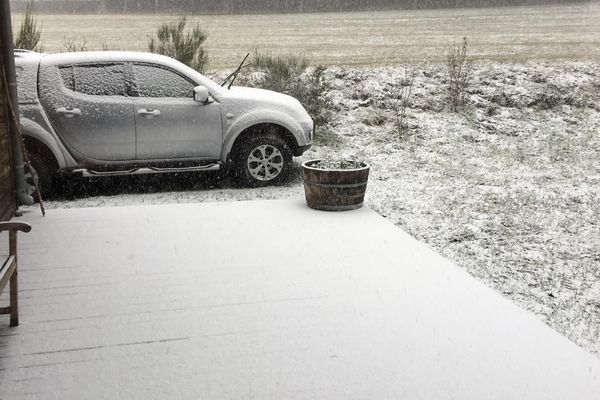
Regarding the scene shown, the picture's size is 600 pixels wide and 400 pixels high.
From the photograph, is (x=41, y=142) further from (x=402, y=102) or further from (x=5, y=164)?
(x=402, y=102)

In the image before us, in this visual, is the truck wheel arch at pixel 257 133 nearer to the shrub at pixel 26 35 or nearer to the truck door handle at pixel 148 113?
the truck door handle at pixel 148 113

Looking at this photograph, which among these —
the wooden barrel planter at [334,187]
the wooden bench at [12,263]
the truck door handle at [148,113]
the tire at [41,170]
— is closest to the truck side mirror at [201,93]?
the truck door handle at [148,113]

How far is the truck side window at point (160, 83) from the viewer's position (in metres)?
8.02

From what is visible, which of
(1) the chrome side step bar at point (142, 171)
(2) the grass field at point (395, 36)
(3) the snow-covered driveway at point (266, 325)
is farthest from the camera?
(2) the grass field at point (395, 36)

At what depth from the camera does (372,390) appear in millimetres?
3258

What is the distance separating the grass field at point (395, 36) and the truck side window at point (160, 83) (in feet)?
35.7

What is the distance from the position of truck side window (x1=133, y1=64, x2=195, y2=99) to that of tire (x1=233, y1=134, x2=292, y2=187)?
3.45ft

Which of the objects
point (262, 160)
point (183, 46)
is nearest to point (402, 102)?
point (183, 46)

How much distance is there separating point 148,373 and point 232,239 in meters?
2.66

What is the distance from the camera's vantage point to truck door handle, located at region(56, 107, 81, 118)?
24.8 feet

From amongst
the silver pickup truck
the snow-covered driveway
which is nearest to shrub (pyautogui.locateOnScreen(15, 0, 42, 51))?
the silver pickup truck

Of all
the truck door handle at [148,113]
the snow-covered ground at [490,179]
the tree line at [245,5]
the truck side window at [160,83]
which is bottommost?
the snow-covered ground at [490,179]

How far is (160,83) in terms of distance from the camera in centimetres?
809

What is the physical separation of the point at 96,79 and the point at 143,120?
78 cm
